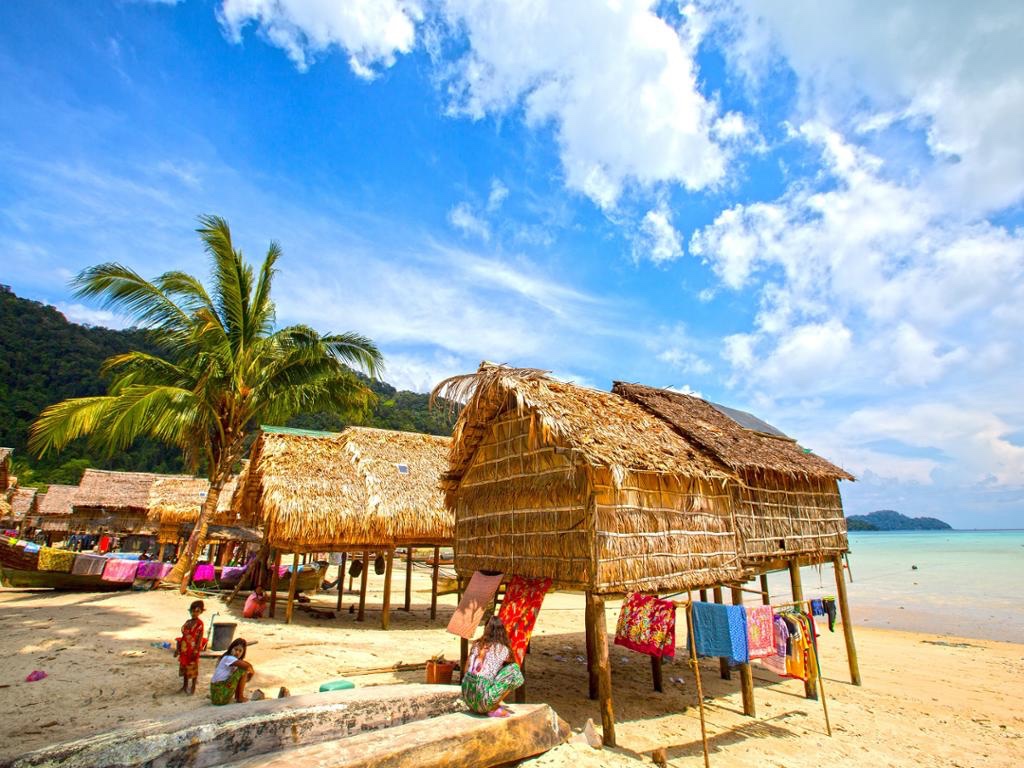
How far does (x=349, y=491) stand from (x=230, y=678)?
710cm

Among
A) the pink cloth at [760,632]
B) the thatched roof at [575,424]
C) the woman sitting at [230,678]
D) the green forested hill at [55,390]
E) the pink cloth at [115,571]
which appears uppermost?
the green forested hill at [55,390]

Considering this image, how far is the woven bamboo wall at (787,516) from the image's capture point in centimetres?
918

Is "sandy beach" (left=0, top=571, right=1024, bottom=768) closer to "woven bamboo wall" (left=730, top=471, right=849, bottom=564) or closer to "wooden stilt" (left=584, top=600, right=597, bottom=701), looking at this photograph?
"wooden stilt" (left=584, top=600, right=597, bottom=701)

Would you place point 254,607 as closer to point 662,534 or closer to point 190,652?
point 190,652

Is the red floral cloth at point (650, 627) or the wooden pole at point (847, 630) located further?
the wooden pole at point (847, 630)

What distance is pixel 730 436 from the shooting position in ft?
34.2

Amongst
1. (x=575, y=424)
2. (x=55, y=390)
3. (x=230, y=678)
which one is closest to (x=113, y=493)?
(x=55, y=390)

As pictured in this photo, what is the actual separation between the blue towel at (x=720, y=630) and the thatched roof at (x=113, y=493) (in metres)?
27.8

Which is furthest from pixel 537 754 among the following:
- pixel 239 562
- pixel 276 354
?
pixel 239 562

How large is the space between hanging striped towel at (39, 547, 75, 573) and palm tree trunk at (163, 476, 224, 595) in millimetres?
2315

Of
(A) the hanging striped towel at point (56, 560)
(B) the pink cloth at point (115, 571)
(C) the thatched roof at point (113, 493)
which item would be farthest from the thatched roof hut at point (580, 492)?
(C) the thatched roof at point (113, 493)

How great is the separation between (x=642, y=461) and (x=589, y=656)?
174 inches

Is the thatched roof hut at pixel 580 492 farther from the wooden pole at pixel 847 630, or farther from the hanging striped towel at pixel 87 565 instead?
the hanging striped towel at pixel 87 565

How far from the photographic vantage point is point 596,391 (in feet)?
31.6
